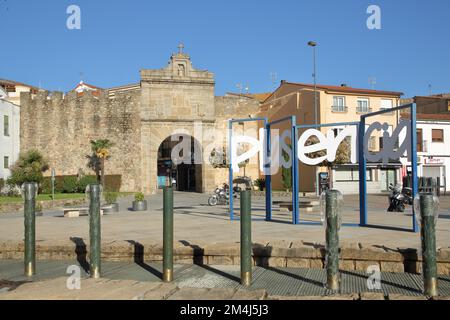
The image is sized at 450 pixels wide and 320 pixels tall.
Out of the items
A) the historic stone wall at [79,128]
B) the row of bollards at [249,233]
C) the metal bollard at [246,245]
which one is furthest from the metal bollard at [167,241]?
the historic stone wall at [79,128]

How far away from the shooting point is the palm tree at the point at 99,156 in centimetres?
3697

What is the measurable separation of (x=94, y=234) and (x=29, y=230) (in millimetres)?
1025

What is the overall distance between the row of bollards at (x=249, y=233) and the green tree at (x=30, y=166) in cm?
2850

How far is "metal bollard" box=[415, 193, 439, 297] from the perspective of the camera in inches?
178

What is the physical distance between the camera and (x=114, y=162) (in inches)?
1491

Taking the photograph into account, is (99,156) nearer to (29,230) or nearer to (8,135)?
(8,135)

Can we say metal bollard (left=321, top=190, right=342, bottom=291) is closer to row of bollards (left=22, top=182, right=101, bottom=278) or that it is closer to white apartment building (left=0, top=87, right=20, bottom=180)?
row of bollards (left=22, top=182, right=101, bottom=278)

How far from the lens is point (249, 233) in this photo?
520cm

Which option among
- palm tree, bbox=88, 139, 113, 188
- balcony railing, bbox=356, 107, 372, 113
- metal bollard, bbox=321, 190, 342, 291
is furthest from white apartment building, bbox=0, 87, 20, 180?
metal bollard, bbox=321, 190, 342, 291

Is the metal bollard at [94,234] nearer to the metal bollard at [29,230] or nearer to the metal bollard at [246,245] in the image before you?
the metal bollard at [29,230]

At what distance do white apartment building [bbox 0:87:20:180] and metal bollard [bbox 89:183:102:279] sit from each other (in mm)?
31948

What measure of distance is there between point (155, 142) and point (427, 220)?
33438 millimetres

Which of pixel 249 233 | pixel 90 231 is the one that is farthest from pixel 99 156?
pixel 249 233
